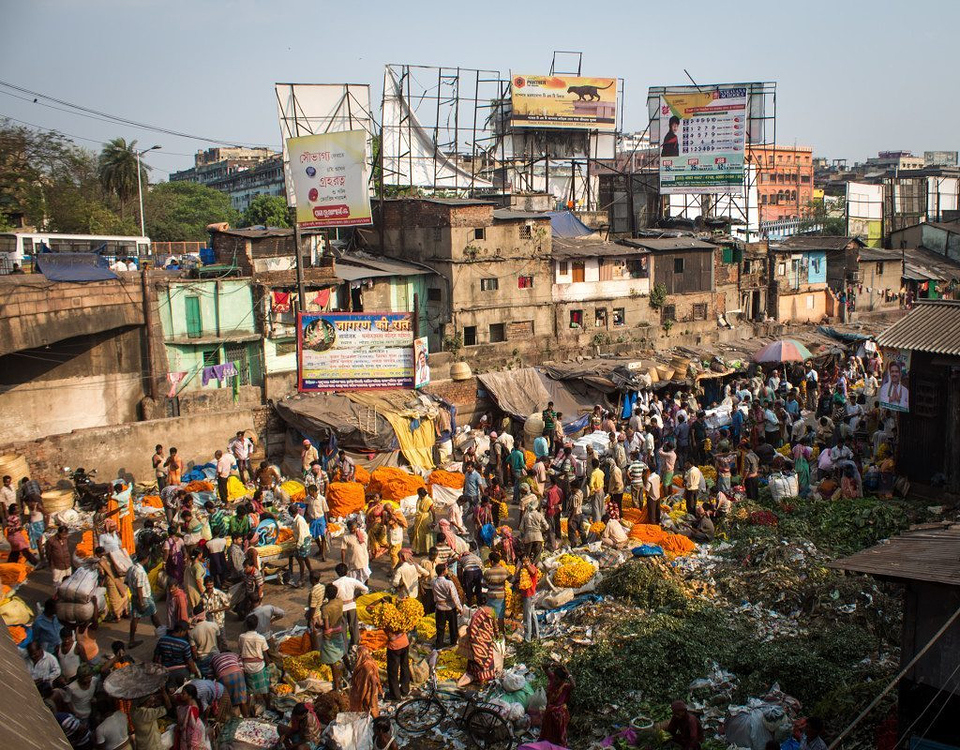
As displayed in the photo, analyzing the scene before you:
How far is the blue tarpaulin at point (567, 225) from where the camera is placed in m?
36.5

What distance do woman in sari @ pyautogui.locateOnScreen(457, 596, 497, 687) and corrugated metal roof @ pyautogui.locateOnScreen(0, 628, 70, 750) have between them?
630 cm

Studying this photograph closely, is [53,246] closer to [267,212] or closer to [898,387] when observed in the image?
[898,387]

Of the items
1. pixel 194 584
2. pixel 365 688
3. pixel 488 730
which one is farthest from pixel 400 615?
pixel 194 584

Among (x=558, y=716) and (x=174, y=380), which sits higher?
(x=174, y=380)

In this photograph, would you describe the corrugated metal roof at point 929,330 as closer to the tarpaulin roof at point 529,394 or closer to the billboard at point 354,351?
the tarpaulin roof at point 529,394

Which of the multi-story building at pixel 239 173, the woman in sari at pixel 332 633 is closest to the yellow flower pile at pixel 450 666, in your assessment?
the woman in sari at pixel 332 633

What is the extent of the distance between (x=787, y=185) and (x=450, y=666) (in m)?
86.4

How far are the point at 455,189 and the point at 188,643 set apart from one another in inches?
1170

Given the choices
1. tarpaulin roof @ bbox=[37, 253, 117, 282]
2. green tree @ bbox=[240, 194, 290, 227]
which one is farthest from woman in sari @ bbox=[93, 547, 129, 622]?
green tree @ bbox=[240, 194, 290, 227]

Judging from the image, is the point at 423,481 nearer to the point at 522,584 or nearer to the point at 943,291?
the point at 522,584

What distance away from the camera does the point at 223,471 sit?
18391mm

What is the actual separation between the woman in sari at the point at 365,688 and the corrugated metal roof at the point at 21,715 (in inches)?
198

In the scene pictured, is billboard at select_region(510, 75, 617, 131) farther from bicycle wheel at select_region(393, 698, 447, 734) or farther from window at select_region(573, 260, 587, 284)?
bicycle wheel at select_region(393, 698, 447, 734)

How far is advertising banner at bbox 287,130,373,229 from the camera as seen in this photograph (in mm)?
25609
